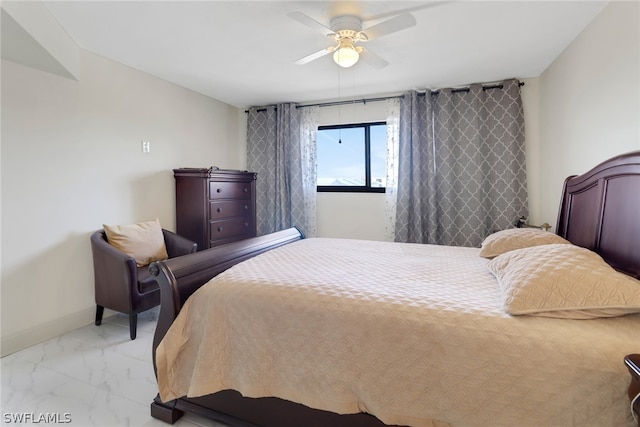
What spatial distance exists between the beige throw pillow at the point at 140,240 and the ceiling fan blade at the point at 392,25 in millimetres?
2512

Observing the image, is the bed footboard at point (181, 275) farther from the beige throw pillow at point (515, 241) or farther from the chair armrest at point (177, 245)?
the beige throw pillow at point (515, 241)

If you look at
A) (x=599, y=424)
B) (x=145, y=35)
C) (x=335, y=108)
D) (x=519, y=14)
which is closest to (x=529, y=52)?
(x=519, y=14)

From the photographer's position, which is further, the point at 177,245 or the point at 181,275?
the point at 177,245

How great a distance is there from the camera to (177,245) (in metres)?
3.15

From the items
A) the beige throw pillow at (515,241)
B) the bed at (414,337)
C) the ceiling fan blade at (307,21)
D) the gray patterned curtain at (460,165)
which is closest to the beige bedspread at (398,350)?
the bed at (414,337)

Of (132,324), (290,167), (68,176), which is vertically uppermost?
(290,167)

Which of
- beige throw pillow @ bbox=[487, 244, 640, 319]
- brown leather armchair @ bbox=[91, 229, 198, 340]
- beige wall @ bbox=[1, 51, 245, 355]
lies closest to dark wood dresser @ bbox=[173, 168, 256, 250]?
beige wall @ bbox=[1, 51, 245, 355]

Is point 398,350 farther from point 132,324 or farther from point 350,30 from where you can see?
point 132,324

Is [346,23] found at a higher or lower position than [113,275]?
higher

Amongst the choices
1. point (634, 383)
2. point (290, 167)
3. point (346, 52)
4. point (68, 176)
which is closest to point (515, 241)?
point (634, 383)

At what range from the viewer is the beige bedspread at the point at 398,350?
101cm

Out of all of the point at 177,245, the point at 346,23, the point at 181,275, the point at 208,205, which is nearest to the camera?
the point at 181,275

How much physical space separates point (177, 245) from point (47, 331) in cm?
116

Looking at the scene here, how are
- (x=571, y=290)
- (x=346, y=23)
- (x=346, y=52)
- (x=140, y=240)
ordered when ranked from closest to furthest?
(x=571, y=290) < (x=346, y=23) < (x=346, y=52) < (x=140, y=240)
